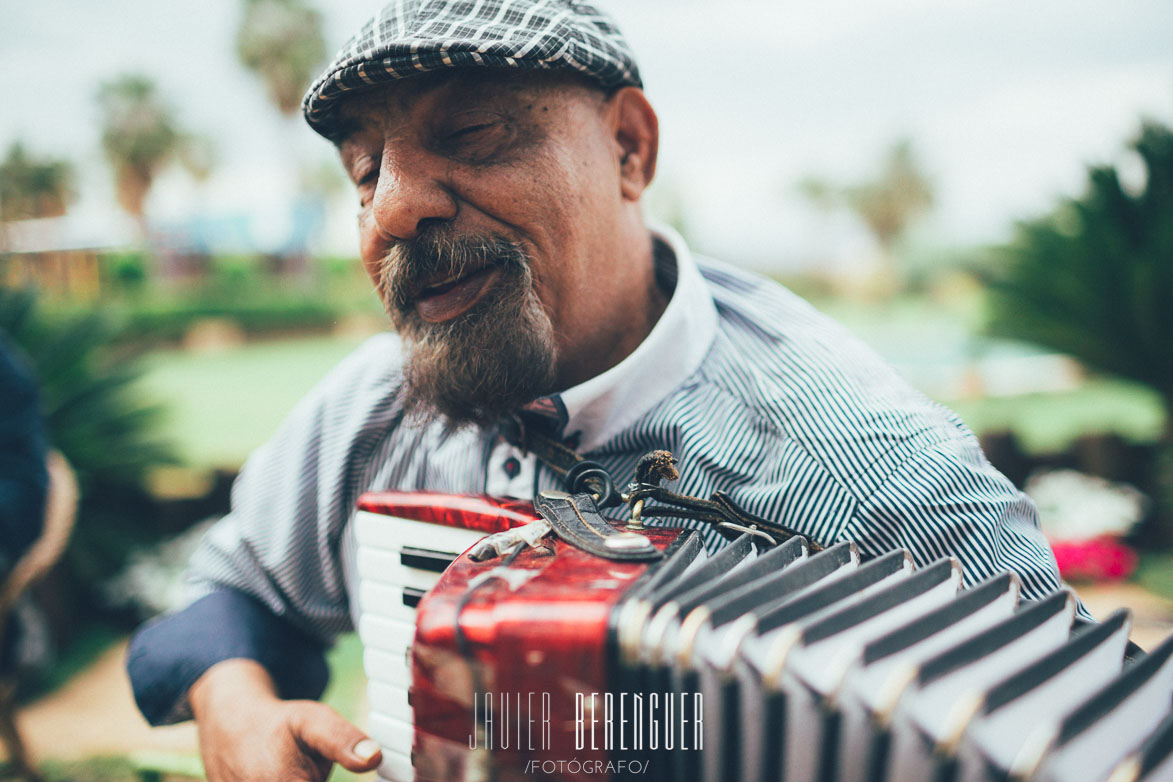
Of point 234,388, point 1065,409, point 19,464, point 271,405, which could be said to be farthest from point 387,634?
point 234,388

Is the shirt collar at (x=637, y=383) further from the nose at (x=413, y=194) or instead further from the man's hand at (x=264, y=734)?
the man's hand at (x=264, y=734)

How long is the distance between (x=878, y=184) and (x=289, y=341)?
108ft

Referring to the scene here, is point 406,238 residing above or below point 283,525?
above

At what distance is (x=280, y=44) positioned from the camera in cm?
2266

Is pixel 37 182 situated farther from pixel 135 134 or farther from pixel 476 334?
pixel 476 334

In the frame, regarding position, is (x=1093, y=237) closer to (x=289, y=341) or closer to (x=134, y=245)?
(x=289, y=341)

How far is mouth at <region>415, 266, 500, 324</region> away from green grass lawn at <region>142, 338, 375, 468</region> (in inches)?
159

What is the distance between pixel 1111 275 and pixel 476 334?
4.43 meters

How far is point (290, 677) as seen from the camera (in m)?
1.63

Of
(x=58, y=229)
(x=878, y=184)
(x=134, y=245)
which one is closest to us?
(x=58, y=229)

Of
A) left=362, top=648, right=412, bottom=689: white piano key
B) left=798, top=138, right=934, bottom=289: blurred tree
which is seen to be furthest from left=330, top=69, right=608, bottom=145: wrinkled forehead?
left=798, top=138, right=934, bottom=289: blurred tree

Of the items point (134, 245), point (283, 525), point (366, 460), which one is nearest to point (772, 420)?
point (366, 460)

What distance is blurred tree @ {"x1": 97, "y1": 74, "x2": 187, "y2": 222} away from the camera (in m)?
24.1

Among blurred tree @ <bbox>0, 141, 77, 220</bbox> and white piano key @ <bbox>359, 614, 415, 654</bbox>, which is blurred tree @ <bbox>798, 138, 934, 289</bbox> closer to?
blurred tree @ <bbox>0, 141, 77, 220</bbox>
